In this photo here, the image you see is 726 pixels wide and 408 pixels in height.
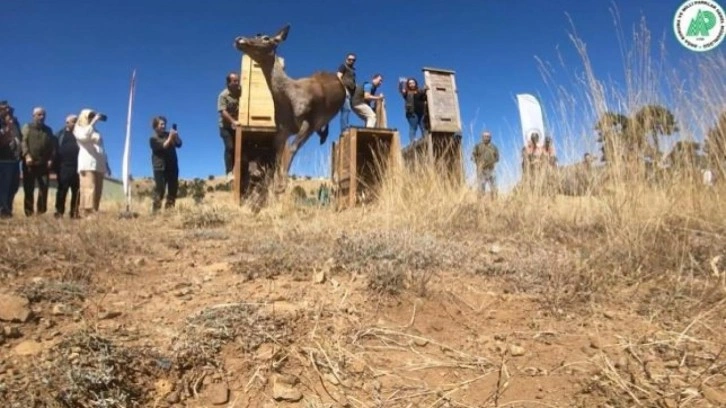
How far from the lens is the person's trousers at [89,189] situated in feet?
22.4

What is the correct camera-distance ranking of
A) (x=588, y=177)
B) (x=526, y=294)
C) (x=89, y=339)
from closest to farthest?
(x=89, y=339)
(x=526, y=294)
(x=588, y=177)

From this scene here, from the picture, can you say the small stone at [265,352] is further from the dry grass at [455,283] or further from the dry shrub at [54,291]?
the dry shrub at [54,291]

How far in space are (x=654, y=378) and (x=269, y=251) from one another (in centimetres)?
215

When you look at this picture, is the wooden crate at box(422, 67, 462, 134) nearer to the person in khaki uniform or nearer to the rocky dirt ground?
the person in khaki uniform

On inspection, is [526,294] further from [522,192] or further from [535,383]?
[522,192]

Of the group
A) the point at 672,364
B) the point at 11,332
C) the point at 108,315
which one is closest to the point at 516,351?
the point at 672,364

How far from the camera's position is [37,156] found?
7086 mm

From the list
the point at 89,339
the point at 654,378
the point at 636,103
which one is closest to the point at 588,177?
the point at 636,103

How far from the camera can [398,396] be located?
1622 millimetres

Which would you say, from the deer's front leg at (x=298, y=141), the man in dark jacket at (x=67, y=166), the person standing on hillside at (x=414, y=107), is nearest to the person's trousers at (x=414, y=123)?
the person standing on hillside at (x=414, y=107)

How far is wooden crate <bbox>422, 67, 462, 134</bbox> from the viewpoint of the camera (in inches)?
280

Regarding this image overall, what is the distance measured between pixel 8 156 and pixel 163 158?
2.17m

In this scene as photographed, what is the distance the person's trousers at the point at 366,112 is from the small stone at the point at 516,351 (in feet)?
18.8

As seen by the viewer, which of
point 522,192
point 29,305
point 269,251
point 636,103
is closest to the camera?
point 29,305
